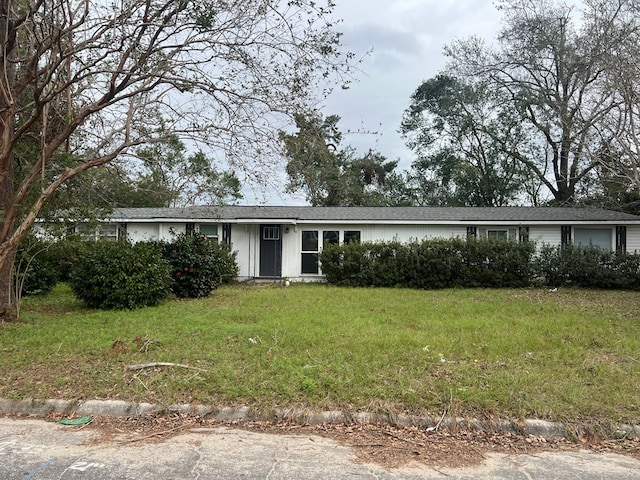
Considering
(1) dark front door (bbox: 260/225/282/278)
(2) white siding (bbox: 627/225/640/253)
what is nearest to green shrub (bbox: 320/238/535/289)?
(1) dark front door (bbox: 260/225/282/278)

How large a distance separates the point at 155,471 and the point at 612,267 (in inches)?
593

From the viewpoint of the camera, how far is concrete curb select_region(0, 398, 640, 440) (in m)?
3.88

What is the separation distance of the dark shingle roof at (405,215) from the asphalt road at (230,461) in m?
11.5

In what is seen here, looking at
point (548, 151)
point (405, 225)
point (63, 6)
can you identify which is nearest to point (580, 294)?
point (405, 225)

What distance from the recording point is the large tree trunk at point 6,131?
7.16m

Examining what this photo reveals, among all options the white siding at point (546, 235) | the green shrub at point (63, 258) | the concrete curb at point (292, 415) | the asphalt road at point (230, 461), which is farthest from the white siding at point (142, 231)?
the white siding at point (546, 235)

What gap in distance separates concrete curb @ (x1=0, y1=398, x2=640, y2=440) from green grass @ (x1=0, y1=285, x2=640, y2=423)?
0.37 feet

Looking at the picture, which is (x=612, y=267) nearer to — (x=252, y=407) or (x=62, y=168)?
(x=252, y=407)

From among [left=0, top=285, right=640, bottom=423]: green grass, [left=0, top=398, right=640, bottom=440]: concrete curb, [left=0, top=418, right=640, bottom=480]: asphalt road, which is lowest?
[left=0, top=418, right=640, bottom=480]: asphalt road

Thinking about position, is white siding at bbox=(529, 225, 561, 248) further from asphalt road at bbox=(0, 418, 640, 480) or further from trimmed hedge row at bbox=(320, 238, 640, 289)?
asphalt road at bbox=(0, 418, 640, 480)

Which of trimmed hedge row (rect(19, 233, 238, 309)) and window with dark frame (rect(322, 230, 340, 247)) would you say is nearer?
trimmed hedge row (rect(19, 233, 238, 309))

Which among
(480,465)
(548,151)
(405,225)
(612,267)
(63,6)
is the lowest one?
(480,465)

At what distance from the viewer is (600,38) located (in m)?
14.8

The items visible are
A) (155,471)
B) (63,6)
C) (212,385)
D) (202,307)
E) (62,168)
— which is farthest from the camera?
(202,307)
